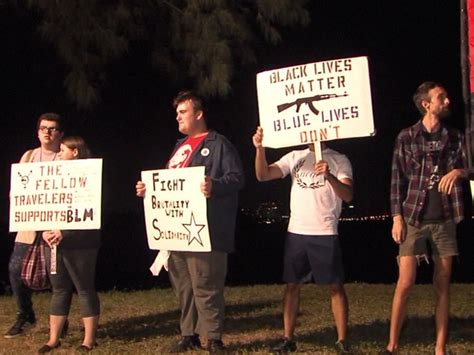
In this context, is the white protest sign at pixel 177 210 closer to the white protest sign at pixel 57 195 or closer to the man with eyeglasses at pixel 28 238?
the white protest sign at pixel 57 195

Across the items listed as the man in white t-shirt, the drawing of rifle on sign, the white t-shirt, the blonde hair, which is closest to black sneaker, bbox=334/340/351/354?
the man in white t-shirt

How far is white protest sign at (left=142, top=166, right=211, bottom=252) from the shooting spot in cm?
564

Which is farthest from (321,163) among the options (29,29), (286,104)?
(29,29)

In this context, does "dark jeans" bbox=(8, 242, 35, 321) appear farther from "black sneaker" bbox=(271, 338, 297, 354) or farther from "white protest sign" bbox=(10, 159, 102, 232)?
"black sneaker" bbox=(271, 338, 297, 354)

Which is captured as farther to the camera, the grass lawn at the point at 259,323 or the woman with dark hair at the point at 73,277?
the grass lawn at the point at 259,323

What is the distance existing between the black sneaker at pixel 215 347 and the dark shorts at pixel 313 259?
62cm

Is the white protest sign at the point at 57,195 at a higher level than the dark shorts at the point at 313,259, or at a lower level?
higher

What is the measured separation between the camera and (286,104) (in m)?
5.63

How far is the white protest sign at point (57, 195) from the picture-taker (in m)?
5.97

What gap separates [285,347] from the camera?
580 centimetres

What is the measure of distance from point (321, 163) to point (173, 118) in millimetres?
12368

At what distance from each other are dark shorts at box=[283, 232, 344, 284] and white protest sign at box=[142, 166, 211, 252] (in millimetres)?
592

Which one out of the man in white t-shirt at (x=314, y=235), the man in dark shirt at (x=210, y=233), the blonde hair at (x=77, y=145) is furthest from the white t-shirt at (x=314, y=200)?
the blonde hair at (x=77, y=145)

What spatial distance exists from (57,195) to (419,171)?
2.49 meters
